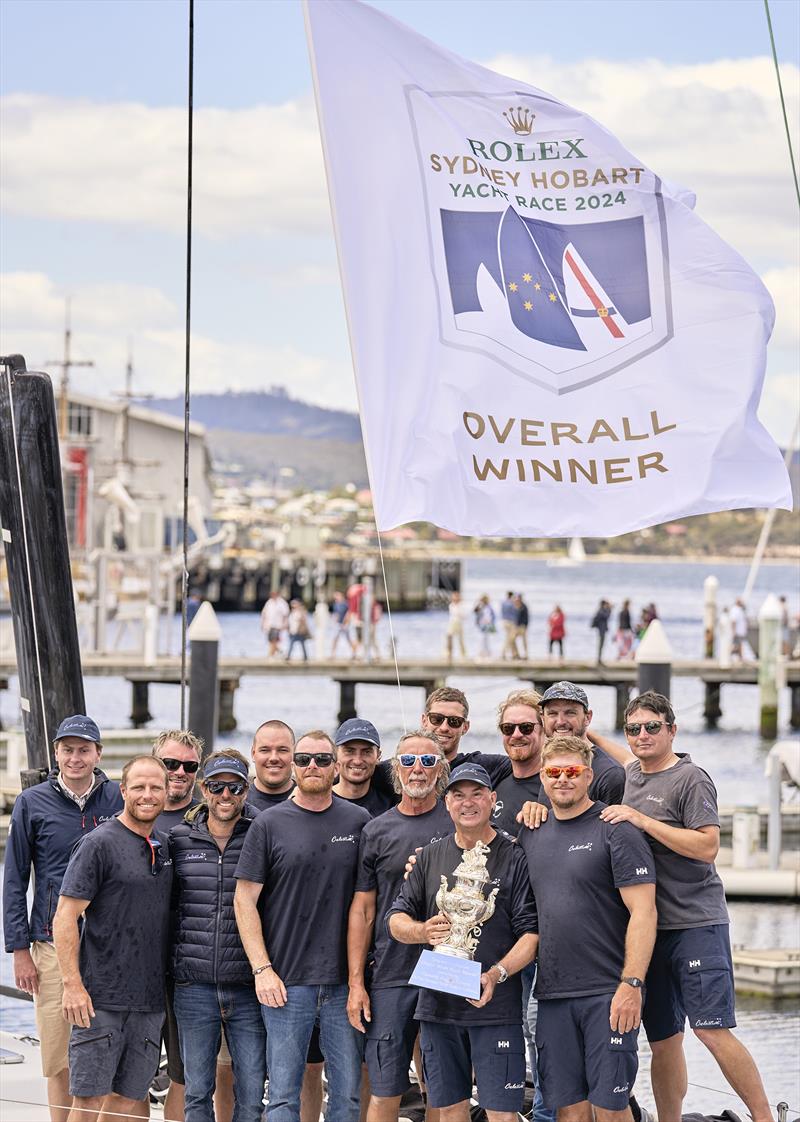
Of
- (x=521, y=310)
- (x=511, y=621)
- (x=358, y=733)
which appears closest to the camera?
(x=358, y=733)

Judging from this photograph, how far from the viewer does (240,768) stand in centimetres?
698

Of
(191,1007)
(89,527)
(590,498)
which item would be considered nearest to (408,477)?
(590,498)

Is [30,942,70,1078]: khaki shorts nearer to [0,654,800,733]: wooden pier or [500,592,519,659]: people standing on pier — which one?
[0,654,800,733]: wooden pier

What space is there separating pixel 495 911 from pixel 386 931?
55 cm

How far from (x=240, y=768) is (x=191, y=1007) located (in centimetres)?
102

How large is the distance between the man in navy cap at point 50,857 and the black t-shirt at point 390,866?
1.50 meters

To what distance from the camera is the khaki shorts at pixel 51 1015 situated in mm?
7844

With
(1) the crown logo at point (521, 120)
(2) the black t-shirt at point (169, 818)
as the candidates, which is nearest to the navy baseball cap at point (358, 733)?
(2) the black t-shirt at point (169, 818)

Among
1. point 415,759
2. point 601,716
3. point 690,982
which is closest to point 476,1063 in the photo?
point 690,982

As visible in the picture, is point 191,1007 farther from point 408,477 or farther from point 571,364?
point 571,364

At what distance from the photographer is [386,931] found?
688cm

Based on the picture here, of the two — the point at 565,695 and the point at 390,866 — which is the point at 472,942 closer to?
the point at 390,866

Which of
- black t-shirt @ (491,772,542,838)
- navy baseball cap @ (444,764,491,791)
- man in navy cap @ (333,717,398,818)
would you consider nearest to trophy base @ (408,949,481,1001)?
navy baseball cap @ (444,764,491,791)

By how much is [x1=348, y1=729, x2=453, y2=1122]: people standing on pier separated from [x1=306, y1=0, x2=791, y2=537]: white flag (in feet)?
5.79
